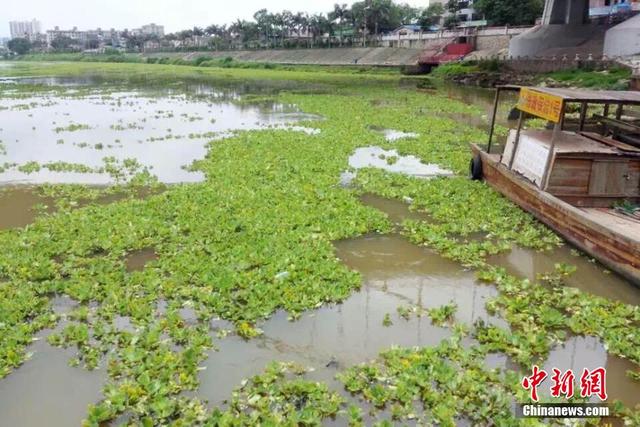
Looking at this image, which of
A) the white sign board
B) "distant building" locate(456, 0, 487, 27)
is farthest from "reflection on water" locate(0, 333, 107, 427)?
"distant building" locate(456, 0, 487, 27)

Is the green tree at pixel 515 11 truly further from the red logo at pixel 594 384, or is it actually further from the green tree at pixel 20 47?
the green tree at pixel 20 47

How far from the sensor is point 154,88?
4516 cm

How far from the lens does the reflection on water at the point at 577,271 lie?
295 inches

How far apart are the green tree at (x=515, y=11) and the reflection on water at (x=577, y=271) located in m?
67.9

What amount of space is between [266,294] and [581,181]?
249 inches

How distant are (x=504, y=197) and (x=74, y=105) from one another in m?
28.8

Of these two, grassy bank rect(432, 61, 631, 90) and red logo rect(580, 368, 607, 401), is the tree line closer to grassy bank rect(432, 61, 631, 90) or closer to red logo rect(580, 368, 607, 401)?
grassy bank rect(432, 61, 631, 90)

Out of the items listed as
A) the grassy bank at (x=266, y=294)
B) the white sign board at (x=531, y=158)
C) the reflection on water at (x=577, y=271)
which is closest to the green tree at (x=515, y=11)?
the grassy bank at (x=266, y=294)

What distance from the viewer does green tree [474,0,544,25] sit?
219ft

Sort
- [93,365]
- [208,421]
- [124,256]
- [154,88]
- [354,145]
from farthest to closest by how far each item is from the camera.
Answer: [154,88] < [354,145] < [124,256] < [93,365] < [208,421]

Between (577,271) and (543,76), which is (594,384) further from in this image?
(543,76)

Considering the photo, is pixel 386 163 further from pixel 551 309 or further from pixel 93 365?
pixel 93 365

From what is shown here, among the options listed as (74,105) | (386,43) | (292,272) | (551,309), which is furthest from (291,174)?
(386,43)

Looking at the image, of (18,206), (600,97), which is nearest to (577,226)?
(600,97)
